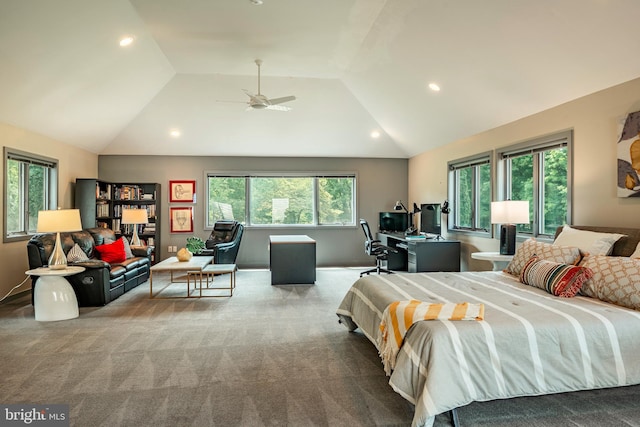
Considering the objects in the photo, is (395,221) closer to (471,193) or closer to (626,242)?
(471,193)

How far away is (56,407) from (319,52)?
4.68 metres

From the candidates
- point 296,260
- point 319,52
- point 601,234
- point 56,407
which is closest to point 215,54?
point 319,52

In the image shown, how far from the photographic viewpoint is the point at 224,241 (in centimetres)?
749

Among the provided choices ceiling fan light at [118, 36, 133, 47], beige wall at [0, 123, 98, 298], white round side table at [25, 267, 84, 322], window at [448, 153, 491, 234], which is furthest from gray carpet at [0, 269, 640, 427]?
ceiling fan light at [118, 36, 133, 47]

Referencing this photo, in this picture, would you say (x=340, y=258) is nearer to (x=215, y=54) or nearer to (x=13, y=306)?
(x=215, y=54)

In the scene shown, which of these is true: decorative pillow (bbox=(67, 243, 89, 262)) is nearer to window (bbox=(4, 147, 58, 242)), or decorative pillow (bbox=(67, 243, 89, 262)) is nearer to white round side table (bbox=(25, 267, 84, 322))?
white round side table (bbox=(25, 267, 84, 322))

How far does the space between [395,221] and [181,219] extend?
4.34 metres

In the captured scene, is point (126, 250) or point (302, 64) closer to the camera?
point (302, 64)

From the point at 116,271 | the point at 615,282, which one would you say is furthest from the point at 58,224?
the point at 615,282

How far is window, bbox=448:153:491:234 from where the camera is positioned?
5797 millimetres

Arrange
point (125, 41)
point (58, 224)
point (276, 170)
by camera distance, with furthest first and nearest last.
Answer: point (276, 170)
point (125, 41)
point (58, 224)

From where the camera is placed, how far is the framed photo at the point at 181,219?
26.5 feet

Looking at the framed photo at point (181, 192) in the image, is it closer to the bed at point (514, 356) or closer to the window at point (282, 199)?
the window at point (282, 199)

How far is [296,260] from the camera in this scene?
6.18m
